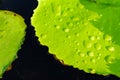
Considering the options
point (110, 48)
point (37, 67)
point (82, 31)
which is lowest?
point (37, 67)

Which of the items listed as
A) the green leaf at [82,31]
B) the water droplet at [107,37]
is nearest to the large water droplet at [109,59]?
the green leaf at [82,31]

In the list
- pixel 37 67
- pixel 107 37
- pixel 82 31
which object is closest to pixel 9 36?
pixel 37 67

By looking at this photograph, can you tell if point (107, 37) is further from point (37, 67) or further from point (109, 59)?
point (37, 67)

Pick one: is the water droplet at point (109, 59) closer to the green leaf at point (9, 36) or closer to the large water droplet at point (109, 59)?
the large water droplet at point (109, 59)

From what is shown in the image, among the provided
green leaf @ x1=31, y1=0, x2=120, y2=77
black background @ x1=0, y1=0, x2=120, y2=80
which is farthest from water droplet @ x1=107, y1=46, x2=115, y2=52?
black background @ x1=0, y1=0, x2=120, y2=80

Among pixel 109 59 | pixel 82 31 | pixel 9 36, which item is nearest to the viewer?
pixel 109 59

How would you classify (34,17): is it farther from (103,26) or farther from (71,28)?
(103,26)
